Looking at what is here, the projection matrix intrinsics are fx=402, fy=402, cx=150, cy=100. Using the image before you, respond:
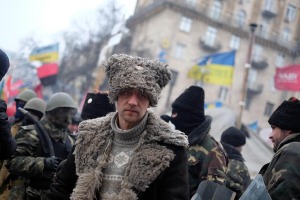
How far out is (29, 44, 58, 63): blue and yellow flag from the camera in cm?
1404

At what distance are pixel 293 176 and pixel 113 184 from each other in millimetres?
1035

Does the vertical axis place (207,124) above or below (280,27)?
below

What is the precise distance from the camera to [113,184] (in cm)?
240

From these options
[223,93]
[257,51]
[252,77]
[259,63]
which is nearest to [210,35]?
[223,93]

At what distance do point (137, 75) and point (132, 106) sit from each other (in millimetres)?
199

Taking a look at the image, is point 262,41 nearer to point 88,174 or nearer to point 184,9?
point 184,9

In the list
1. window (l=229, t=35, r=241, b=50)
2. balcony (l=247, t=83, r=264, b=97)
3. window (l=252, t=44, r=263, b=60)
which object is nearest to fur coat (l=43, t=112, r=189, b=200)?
window (l=229, t=35, r=241, b=50)

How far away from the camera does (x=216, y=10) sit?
42812 mm

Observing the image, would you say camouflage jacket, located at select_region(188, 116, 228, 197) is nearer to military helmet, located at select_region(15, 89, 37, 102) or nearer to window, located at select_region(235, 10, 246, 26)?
military helmet, located at select_region(15, 89, 37, 102)

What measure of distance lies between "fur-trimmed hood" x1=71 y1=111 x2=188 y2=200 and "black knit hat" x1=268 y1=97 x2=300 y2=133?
0.84 m

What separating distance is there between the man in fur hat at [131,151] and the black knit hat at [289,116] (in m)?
0.85

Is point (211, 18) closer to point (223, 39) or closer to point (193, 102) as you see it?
point (223, 39)

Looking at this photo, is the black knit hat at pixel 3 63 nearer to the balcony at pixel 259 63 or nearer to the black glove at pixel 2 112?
the black glove at pixel 2 112

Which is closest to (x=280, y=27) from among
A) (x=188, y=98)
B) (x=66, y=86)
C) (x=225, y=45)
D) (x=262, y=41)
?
(x=262, y=41)
